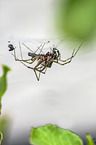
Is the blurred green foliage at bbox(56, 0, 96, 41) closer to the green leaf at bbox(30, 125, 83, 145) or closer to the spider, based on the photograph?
the spider

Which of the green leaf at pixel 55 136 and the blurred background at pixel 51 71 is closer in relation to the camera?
the green leaf at pixel 55 136

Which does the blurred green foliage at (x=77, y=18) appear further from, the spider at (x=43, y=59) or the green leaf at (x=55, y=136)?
the green leaf at (x=55, y=136)

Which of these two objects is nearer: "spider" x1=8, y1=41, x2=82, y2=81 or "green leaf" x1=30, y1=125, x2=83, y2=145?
"green leaf" x1=30, y1=125, x2=83, y2=145

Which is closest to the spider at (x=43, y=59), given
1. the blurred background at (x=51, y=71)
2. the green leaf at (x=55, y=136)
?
the blurred background at (x=51, y=71)

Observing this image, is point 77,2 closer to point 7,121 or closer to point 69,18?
point 69,18

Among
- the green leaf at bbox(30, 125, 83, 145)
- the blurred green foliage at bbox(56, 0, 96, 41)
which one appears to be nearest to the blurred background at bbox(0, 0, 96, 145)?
the blurred green foliage at bbox(56, 0, 96, 41)

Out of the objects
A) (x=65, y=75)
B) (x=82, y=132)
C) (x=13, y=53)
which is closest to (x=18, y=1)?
(x=13, y=53)

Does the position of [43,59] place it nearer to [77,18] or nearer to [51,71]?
[51,71]
